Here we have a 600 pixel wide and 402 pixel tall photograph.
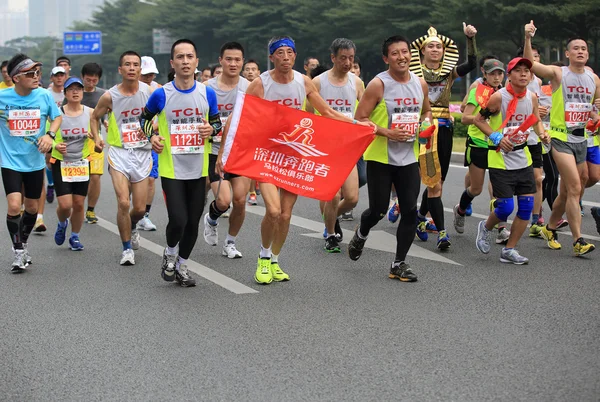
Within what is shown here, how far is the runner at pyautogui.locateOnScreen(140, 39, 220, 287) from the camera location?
26.7 ft

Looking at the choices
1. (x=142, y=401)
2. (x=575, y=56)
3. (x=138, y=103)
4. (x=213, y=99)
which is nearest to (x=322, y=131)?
(x=213, y=99)

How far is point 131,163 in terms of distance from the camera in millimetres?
9656

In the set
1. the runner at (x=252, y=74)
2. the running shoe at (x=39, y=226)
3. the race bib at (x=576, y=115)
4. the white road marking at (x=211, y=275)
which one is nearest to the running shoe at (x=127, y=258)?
the white road marking at (x=211, y=275)

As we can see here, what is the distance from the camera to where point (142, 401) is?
5195 millimetres

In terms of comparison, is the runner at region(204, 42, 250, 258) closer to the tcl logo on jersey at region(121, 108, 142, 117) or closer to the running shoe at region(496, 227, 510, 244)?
the tcl logo on jersey at region(121, 108, 142, 117)

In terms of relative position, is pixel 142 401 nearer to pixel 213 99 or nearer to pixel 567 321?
pixel 567 321

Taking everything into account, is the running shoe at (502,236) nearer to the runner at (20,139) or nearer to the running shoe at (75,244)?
the running shoe at (75,244)

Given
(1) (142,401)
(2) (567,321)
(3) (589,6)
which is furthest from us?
(3) (589,6)

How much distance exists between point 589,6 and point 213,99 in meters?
31.2

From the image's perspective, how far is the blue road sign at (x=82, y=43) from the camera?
301ft

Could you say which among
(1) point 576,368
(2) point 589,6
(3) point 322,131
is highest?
(2) point 589,6

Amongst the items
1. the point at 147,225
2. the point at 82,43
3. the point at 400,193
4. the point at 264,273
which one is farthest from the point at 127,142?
the point at 82,43

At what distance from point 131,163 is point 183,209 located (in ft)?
5.45

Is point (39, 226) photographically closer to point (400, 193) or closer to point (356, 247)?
point (356, 247)
